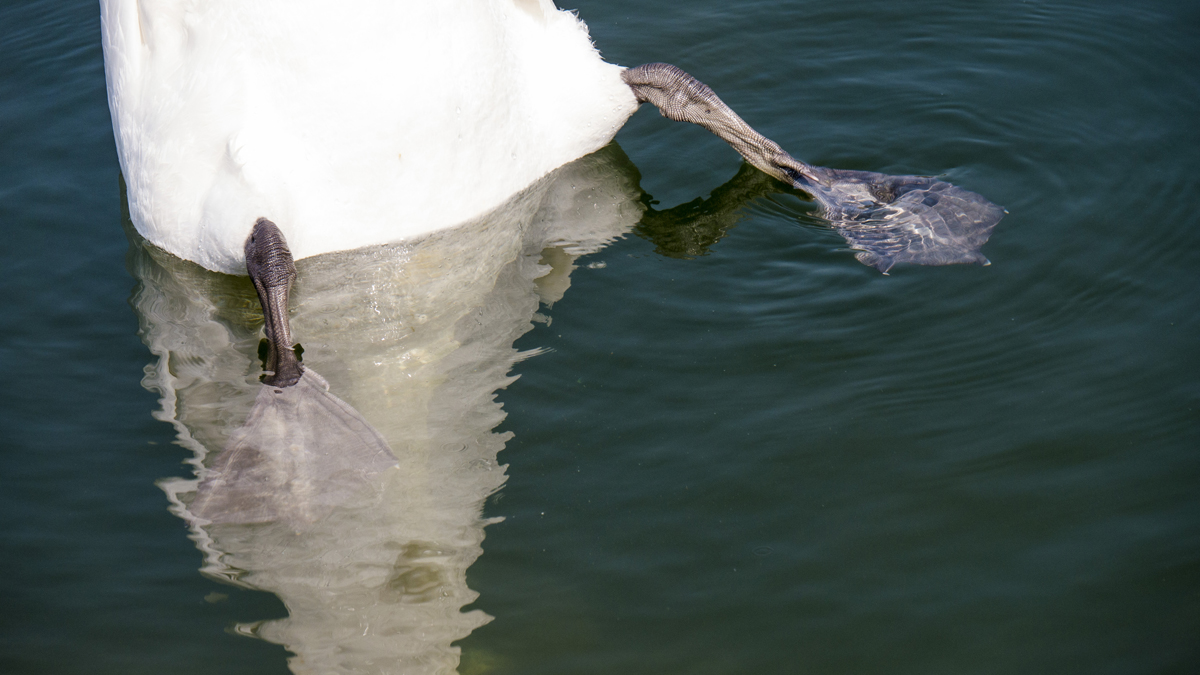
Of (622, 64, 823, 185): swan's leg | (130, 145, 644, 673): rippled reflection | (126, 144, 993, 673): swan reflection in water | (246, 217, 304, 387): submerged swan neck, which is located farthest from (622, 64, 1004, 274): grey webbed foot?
(246, 217, 304, 387): submerged swan neck

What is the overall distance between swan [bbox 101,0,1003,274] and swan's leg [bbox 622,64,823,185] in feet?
1.30

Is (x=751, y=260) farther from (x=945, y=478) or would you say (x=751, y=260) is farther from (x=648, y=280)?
(x=945, y=478)

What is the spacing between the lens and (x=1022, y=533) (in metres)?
3.31

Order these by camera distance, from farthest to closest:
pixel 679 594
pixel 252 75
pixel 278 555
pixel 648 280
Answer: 1. pixel 648 280
2. pixel 252 75
3. pixel 278 555
4. pixel 679 594

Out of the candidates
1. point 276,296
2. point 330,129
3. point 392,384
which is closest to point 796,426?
point 392,384

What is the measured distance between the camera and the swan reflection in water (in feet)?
10.8

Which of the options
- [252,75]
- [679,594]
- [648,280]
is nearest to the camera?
[679,594]

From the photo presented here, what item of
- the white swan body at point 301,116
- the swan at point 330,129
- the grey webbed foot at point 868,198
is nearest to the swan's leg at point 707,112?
the grey webbed foot at point 868,198

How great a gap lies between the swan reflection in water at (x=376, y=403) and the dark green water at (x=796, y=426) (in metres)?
0.07

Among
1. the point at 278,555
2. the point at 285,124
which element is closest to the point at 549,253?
the point at 285,124

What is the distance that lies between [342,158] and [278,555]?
5.09ft

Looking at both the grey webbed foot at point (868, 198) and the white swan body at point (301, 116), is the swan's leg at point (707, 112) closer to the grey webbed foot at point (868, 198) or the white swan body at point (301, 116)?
the grey webbed foot at point (868, 198)

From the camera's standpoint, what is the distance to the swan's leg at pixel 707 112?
505cm

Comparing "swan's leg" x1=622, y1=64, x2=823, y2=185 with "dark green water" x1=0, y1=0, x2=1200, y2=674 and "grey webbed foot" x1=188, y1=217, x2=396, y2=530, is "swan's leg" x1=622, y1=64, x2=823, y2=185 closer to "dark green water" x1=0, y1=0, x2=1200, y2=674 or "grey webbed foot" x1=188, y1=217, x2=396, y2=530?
"dark green water" x1=0, y1=0, x2=1200, y2=674
